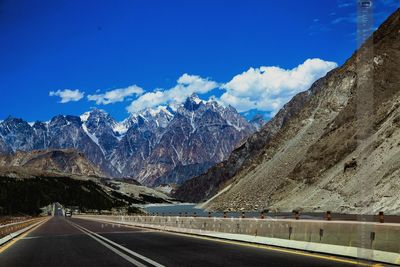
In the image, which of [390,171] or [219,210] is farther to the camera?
[219,210]

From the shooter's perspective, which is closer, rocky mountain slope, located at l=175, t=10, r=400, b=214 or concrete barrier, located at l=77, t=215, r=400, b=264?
concrete barrier, located at l=77, t=215, r=400, b=264

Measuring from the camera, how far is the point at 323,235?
16.0 metres

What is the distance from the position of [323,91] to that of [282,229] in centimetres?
13843

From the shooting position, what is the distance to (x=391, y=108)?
10125 centimetres

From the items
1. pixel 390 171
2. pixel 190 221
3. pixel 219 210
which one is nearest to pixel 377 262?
pixel 190 221

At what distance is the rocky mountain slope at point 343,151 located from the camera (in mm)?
83562

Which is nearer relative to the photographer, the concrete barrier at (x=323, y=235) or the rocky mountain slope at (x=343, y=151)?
the concrete barrier at (x=323, y=235)

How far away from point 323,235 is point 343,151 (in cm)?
9963

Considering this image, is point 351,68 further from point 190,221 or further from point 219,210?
point 190,221

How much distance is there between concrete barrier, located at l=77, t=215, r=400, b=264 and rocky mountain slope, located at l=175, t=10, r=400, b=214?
40050mm

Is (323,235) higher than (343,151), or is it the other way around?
(343,151)

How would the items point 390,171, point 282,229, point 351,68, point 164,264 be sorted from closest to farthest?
point 164,264
point 282,229
point 390,171
point 351,68

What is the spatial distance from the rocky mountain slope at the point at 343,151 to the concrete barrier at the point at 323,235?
1577 inches

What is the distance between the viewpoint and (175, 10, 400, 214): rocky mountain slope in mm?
83562
